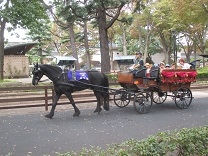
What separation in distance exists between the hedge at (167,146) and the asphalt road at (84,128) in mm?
1761

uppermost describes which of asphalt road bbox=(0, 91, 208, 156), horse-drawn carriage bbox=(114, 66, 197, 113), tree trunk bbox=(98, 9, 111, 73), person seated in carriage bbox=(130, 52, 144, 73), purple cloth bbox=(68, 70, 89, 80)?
tree trunk bbox=(98, 9, 111, 73)

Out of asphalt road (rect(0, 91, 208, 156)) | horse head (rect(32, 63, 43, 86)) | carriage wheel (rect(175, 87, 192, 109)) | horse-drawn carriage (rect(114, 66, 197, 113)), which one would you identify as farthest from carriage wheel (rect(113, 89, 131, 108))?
horse head (rect(32, 63, 43, 86))

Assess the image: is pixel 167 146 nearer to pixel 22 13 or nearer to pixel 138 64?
pixel 138 64

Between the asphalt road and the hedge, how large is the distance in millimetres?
1761

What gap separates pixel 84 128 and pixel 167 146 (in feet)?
11.9

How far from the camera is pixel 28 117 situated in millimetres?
8414

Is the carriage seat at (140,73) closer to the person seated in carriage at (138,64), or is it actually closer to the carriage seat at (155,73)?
the person seated in carriage at (138,64)

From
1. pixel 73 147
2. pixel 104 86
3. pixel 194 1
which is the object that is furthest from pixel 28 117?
pixel 194 1

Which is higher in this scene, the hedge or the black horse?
the black horse

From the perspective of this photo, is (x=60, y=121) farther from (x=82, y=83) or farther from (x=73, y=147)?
(x=73, y=147)

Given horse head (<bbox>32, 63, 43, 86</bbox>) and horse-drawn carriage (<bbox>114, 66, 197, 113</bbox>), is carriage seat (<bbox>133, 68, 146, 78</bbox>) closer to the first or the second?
horse-drawn carriage (<bbox>114, 66, 197, 113</bbox>)

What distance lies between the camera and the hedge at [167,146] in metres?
3.37

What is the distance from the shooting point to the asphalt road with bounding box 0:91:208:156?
5299 millimetres

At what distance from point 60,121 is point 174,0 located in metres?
14.1
